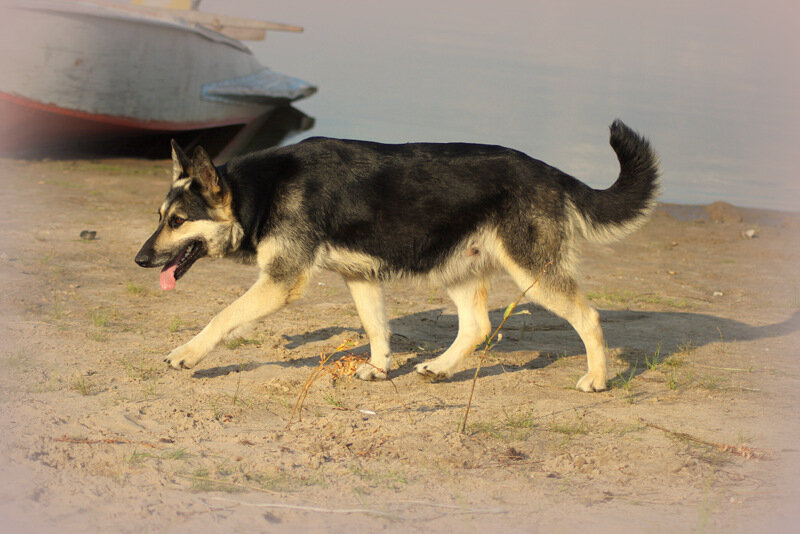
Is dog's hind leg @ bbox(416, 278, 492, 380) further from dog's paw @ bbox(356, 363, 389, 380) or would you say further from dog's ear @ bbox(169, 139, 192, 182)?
dog's ear @ bbox(169, 139, 192, 182)

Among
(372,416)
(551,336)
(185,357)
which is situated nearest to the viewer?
(372,416)

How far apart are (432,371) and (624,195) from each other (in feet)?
5.81

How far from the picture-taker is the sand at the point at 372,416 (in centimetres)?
306

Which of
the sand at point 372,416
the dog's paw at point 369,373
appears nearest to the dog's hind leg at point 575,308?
the sand at point 372,416

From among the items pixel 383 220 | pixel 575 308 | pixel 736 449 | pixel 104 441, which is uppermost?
pixel 383 220

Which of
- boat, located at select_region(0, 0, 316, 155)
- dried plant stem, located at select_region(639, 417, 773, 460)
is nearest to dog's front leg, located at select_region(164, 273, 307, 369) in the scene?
dried plant stem, located at select_region(639, 417, 773, 460)

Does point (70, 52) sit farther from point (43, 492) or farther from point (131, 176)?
point (43, 492)

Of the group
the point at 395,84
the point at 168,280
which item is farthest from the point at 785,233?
the point at 395,84

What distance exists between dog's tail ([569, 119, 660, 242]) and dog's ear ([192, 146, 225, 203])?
2.35 metres

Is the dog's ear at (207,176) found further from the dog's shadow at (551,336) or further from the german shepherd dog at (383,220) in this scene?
the dog's shadow at (551,336)

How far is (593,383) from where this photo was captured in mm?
5020

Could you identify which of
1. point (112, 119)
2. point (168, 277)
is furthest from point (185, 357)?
point (112, 119)

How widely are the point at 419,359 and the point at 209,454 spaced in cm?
246

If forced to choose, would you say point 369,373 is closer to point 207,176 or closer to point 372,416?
point 372,416
